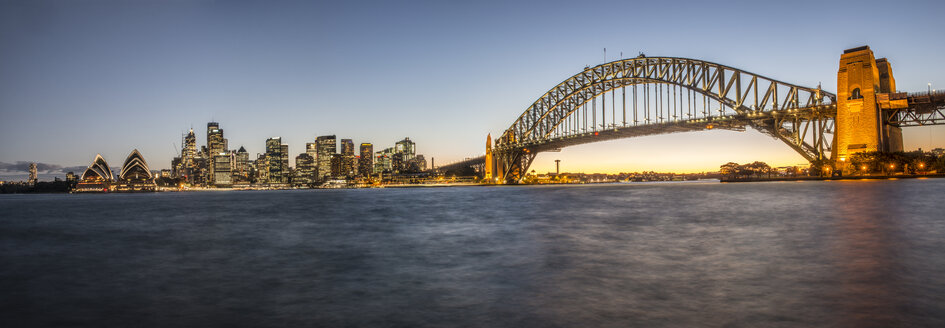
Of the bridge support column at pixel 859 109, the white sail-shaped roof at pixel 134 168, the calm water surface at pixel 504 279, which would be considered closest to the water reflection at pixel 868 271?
the calm water surface at pixel 504 279

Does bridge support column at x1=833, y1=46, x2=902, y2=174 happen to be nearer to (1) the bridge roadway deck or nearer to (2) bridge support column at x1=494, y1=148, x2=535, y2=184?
(1) the bridge roadway deck

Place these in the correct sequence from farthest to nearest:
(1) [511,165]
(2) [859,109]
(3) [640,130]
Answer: (1) [511,165]
(3) [640,130]
(2) [859,109]

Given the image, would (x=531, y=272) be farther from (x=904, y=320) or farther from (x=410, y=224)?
(x=410, y=224)

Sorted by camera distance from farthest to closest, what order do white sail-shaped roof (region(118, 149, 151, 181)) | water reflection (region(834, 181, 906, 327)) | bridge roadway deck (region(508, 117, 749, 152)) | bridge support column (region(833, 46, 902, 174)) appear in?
white sail-shaped roof (region(118, 149, 151, 181)) → bridge roadway deck (region(508, 117, 749, 152)) → bridge support column (region(833, 46, 902, 174)) → water reflection (region(834, 181, 906, 327))

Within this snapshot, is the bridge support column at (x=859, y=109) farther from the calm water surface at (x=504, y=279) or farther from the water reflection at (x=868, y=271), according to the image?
the calm water surface at (x=504, y=279)

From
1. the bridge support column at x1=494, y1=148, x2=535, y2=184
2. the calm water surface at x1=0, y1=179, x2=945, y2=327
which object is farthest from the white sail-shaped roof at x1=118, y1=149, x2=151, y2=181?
the calm water surface at x1=0, y1=179, x2=945, y2=327

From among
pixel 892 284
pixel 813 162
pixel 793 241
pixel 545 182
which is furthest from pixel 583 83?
pixel 892 284

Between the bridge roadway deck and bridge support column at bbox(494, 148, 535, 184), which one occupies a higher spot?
the bridge roadway deck

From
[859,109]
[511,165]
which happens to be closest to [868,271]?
[859,109]

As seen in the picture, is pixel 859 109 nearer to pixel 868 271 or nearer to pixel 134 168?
pixel 868 271
